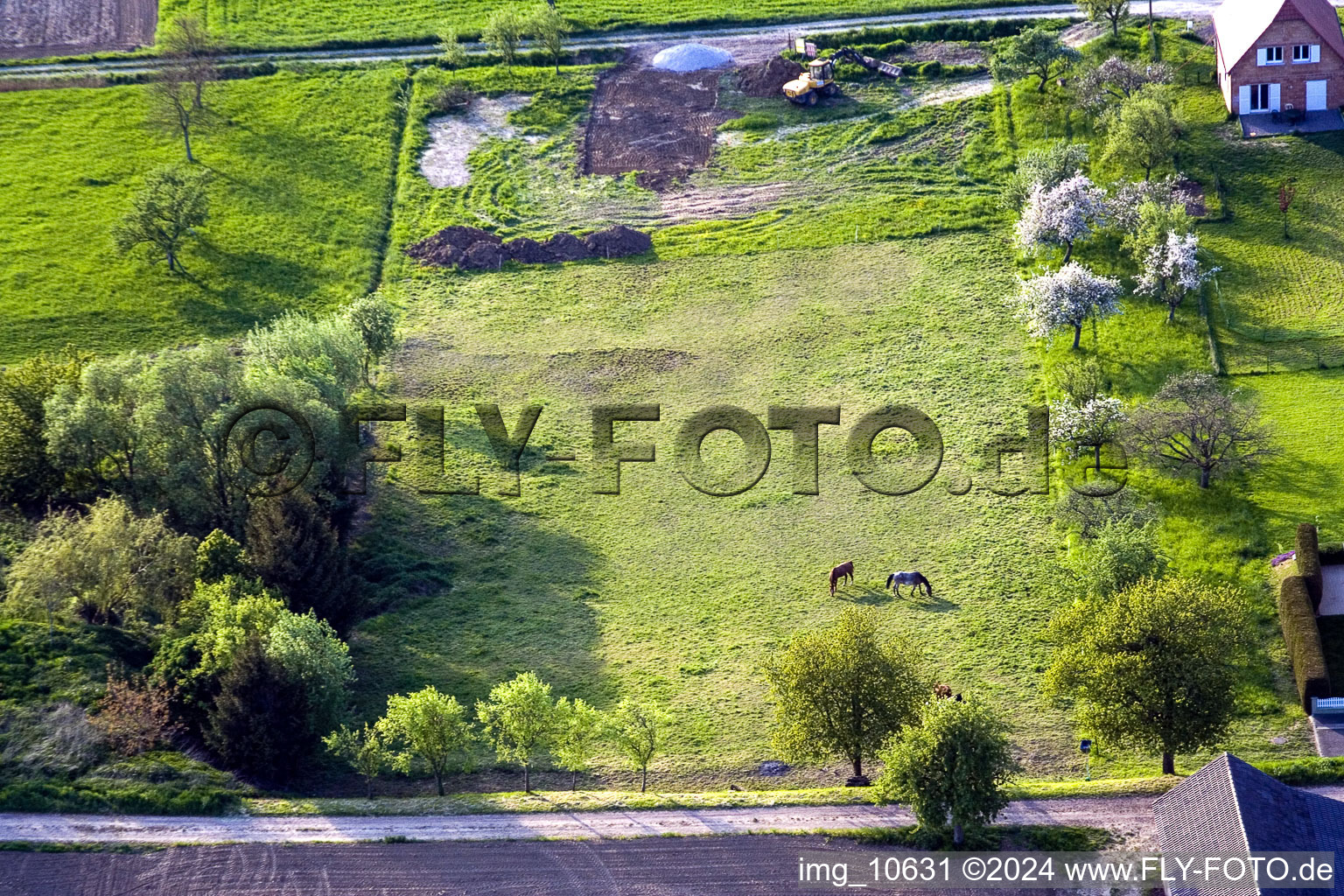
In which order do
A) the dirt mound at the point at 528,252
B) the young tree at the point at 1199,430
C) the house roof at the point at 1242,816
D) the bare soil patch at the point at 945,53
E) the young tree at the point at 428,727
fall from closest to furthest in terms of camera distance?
the house roof at the point at 1242,816 → the young tree at the point at 428,727 → the young tree at the point at 1199,430 → the dirt mound at the point at 528,252 → the bare soil patch at the point at 945,53

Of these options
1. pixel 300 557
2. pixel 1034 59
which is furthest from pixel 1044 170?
pixel 300 557

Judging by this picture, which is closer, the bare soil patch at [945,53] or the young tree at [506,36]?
the bare soil patch at [945,53]

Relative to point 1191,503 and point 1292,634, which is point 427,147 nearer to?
point 1191,503

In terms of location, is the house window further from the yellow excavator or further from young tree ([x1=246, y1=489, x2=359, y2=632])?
young tree ([x1=246, y1=489, x2=359, y2=632])

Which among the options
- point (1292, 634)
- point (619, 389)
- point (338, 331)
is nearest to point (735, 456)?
point (619, 389)

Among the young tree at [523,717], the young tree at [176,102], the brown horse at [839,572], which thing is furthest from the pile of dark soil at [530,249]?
the young tree at [523,717]

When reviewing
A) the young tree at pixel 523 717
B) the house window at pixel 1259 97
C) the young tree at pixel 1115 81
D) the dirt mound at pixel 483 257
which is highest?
the young tree at pixel 1115 81

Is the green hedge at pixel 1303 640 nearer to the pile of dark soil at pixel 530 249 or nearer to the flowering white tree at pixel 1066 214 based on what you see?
the flowering white tree at pixel 1066 214
